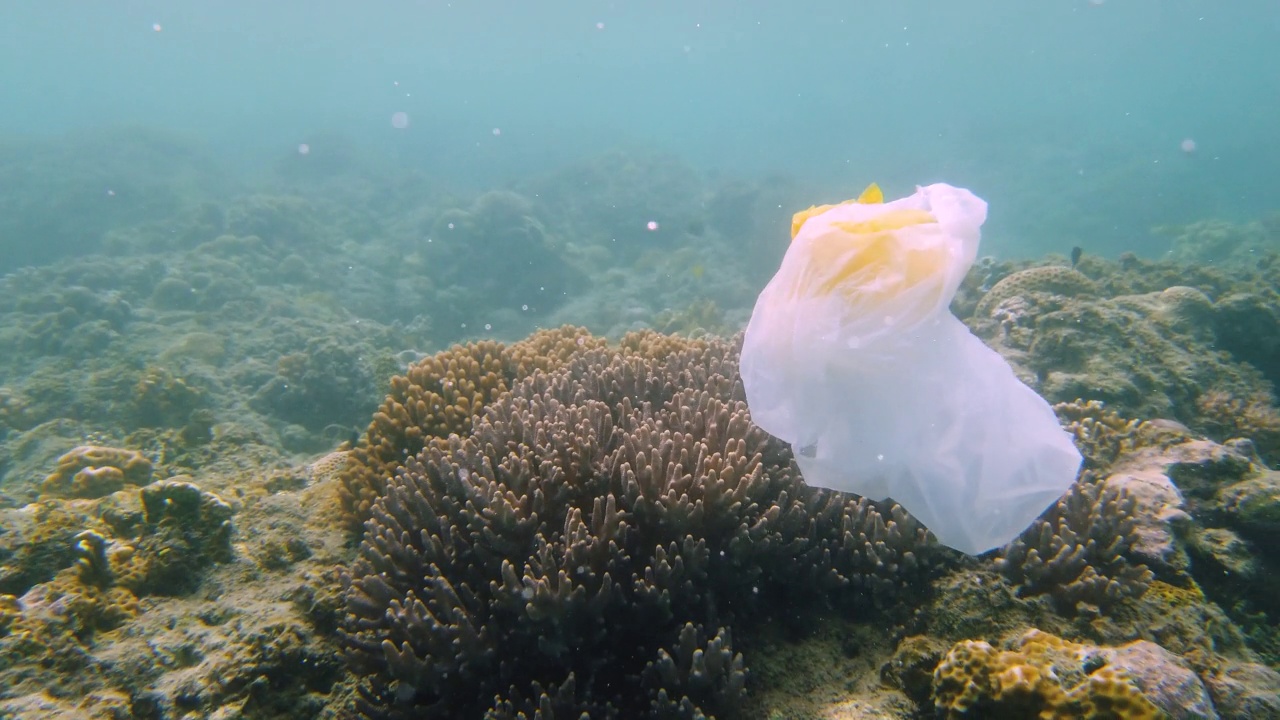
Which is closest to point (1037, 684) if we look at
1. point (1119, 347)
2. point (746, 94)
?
point (1119, 347)

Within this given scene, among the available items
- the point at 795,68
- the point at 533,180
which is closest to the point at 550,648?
the point at 533,180

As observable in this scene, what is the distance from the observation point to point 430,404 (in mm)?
4363

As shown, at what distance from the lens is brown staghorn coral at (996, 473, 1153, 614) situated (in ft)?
8.75

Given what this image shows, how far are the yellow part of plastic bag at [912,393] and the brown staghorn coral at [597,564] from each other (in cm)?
52

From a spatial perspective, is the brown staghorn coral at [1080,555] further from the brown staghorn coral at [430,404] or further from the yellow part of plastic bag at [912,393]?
the brown staghorn coral at [430,404]

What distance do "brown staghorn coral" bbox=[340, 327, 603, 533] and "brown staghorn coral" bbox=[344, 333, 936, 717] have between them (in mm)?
646

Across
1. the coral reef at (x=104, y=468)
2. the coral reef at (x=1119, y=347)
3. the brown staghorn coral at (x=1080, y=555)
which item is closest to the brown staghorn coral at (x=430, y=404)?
the coral reef at (x=104, y=468)

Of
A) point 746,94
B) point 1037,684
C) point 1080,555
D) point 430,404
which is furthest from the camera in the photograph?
point 746,94

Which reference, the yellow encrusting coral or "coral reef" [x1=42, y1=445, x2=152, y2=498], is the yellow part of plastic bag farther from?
"coral reef" [x1=42, y1=445, x2=152, y2=498]

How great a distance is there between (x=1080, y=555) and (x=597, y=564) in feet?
7.48

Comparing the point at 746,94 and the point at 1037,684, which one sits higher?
the point at 746,94

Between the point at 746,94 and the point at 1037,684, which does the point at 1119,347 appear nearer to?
the point at 1037,684

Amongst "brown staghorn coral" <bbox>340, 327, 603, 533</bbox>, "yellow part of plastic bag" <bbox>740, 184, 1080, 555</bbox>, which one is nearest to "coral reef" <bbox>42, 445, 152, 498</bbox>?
"brown staghorn coral" <bbox>340, 327, 603, 533</bbox>

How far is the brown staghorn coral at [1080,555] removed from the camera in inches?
105
